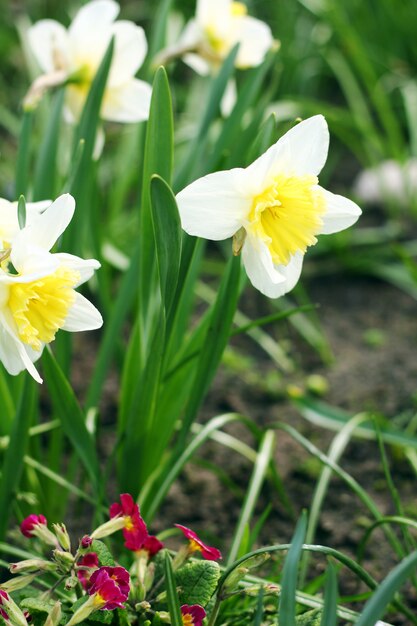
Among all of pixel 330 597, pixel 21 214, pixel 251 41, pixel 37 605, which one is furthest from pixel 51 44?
pixel 330 597

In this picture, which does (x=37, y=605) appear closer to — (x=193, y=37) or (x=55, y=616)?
(x=55, y=616)

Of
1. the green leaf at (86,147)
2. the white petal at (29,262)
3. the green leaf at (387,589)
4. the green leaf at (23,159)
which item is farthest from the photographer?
the green leaf at (23,159)

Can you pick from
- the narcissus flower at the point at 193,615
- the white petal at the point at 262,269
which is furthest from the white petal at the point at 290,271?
the narcissus flower at the point at 193,615

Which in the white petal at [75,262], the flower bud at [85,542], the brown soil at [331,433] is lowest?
the brown soil at [331,433]

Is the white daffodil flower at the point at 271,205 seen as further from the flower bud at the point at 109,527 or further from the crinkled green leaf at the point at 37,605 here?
the crinkled green leaf at the point at 37,605

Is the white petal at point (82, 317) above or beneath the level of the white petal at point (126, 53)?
beneath

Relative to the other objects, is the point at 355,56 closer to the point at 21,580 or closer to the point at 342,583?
the point at 342,583

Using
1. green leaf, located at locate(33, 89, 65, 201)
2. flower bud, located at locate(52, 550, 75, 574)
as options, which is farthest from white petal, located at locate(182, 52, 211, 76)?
flower bud, located at locate(52, 550, 75, 574)
